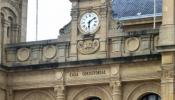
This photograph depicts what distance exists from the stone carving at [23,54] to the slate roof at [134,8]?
7048 millimetres

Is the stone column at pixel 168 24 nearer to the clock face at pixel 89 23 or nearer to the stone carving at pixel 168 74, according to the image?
the stone carving at pixel 168 74

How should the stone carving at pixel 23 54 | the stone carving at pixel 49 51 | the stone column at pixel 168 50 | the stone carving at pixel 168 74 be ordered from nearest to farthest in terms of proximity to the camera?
the stone column at pixel 168 50 < the stone carving at pixel 168 74 < the stone carving at pixel 49 51 < the stone carving at pixel 23 54

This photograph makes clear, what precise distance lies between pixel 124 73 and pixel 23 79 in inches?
288

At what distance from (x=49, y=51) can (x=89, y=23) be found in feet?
10.8

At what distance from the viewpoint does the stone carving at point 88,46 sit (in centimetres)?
5303

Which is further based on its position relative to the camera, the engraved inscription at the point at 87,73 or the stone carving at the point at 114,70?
the engraved inscription at the point at 87,73

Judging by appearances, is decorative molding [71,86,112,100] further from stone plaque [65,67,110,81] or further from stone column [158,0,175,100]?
stone column [158,0,175,100]

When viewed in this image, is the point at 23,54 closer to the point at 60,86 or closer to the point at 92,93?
the point at 60,86

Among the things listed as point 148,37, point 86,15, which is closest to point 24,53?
point 86,15

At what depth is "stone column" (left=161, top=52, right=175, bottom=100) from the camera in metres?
48.5

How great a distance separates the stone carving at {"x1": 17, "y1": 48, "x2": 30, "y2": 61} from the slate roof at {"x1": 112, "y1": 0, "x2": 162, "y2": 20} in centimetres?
705

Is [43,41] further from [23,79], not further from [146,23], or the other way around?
[146,23]

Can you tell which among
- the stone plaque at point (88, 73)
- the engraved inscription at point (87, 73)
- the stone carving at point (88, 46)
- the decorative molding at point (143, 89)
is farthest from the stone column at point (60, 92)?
the decorative molding at point (143, 89)

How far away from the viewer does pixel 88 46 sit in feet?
175
